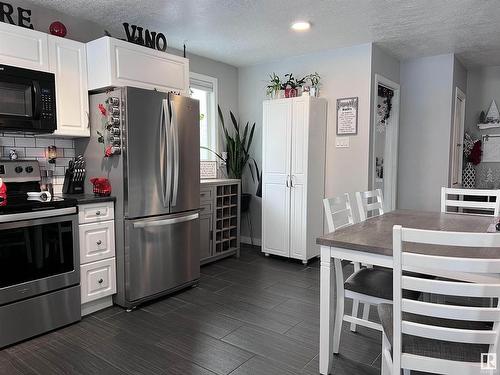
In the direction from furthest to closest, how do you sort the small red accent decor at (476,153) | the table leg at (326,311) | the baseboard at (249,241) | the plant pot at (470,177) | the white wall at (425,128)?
the plant pot at (470,177)
the small red accent decor at (476,153)
the baseboard at (249,241)
the white wall at (425,128)
the table leg at (326,311)

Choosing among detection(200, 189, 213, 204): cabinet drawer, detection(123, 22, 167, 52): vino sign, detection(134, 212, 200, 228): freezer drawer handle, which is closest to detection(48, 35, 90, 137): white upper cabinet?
detection(123, 22, 167, 52): vino sign

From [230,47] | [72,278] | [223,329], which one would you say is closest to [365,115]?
[230,47]

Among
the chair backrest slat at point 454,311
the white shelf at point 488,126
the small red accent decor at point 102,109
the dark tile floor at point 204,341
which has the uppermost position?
the white shelf at point 488,126

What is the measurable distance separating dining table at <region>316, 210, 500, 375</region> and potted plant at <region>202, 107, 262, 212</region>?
2.57 metres

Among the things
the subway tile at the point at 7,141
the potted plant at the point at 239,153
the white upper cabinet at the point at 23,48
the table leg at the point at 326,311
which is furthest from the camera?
the potted plant at the point at 239,153

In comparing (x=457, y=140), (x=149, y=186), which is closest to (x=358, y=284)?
(x=149, y=186)

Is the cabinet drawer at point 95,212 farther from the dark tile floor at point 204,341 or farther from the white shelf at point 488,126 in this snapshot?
the white shelf at point 488,126

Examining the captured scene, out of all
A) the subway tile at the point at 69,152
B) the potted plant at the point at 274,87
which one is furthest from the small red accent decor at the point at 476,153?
the subway tile at the point at 69,152

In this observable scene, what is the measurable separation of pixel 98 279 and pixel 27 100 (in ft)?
4.74

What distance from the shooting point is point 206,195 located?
13.1ft

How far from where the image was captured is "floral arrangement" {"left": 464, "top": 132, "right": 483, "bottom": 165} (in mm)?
5156

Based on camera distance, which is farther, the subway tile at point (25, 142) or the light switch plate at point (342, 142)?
the light switch plate at point (342, 142)

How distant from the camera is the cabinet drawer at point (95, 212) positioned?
271 centimetres

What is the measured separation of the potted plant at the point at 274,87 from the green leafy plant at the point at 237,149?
1.89 ft
